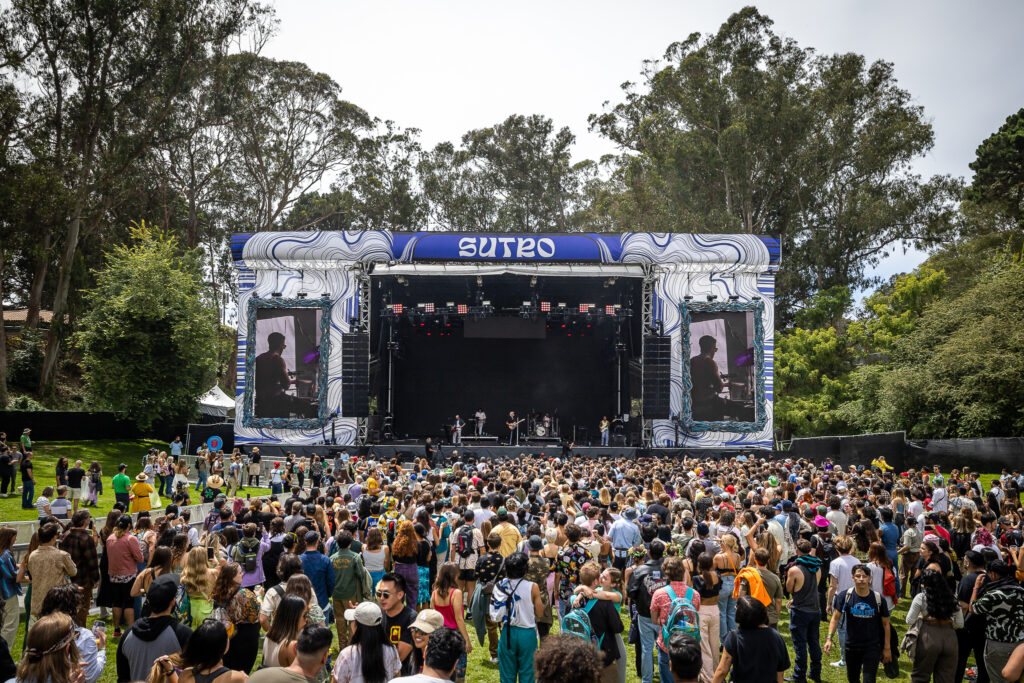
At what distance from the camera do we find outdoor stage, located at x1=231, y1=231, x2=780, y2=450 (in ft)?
81.4

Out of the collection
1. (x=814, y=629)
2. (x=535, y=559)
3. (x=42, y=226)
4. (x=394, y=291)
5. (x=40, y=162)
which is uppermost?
(x=40, y=162)

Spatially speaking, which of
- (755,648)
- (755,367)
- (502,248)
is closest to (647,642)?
(755,648)

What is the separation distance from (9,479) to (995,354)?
83.7ft

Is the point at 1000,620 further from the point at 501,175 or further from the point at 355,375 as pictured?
the point at 501,175

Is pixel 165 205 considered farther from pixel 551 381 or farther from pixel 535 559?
pixel 535 559

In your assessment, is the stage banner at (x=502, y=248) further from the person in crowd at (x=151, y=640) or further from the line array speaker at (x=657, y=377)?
the person in crowd at (x=151, y=640)

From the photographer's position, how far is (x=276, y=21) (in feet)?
122

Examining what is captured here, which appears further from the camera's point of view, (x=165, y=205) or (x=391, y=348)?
(x=165, y=205)

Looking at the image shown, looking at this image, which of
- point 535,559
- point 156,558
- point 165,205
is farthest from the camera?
point 165,205

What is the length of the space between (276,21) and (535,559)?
36792 mm

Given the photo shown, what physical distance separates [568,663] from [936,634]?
353 cm

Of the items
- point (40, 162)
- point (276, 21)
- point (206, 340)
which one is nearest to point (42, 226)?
point (40, 162)

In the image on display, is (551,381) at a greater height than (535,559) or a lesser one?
greater

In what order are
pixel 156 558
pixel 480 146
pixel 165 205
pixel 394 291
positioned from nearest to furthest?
pixel 156 558
pixel 394 291
pixel 165 205
pixel 480 146
